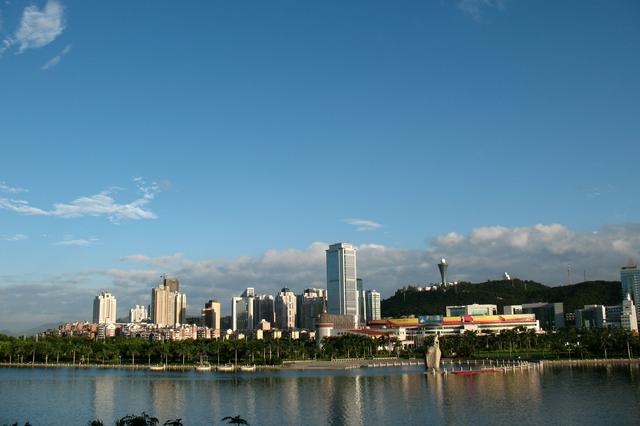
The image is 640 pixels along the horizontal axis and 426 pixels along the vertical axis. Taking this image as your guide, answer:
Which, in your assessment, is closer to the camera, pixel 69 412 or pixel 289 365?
pixel 69 412

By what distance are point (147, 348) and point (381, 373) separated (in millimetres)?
50033

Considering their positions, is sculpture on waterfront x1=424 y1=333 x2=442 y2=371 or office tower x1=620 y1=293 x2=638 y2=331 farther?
office tower x1=620 y1=293 x2=638 y2=331

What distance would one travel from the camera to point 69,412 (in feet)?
181

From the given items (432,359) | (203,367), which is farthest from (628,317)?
(203,367)

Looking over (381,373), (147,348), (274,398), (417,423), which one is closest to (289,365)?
(381,373)

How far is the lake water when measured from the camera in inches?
1911

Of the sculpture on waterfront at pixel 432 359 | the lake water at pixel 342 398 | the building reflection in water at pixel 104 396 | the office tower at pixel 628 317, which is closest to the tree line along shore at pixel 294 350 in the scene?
the lake water at pixel 342 398

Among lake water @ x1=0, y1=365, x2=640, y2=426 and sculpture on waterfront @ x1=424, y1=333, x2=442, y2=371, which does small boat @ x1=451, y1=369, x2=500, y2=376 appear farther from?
lake water @ x1=0, y1=365, x2=640, y2=426

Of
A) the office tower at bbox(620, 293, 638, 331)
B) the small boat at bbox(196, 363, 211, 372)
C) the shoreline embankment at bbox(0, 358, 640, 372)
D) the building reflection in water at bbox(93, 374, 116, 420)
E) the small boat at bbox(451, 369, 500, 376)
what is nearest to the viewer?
the building reflection in water at bbox(93, 374, 116, 420)

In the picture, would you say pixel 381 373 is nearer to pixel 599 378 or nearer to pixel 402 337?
pixel 599 378

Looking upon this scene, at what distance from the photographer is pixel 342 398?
59.3m

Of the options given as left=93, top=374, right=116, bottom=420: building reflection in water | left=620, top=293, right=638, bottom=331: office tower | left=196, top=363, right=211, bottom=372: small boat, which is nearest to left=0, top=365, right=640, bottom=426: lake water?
left=93, top=374, right=116, bottom=420: building reflection in water

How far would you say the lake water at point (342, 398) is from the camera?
A: 159 feet

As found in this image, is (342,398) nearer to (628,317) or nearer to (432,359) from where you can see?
(432,359)
